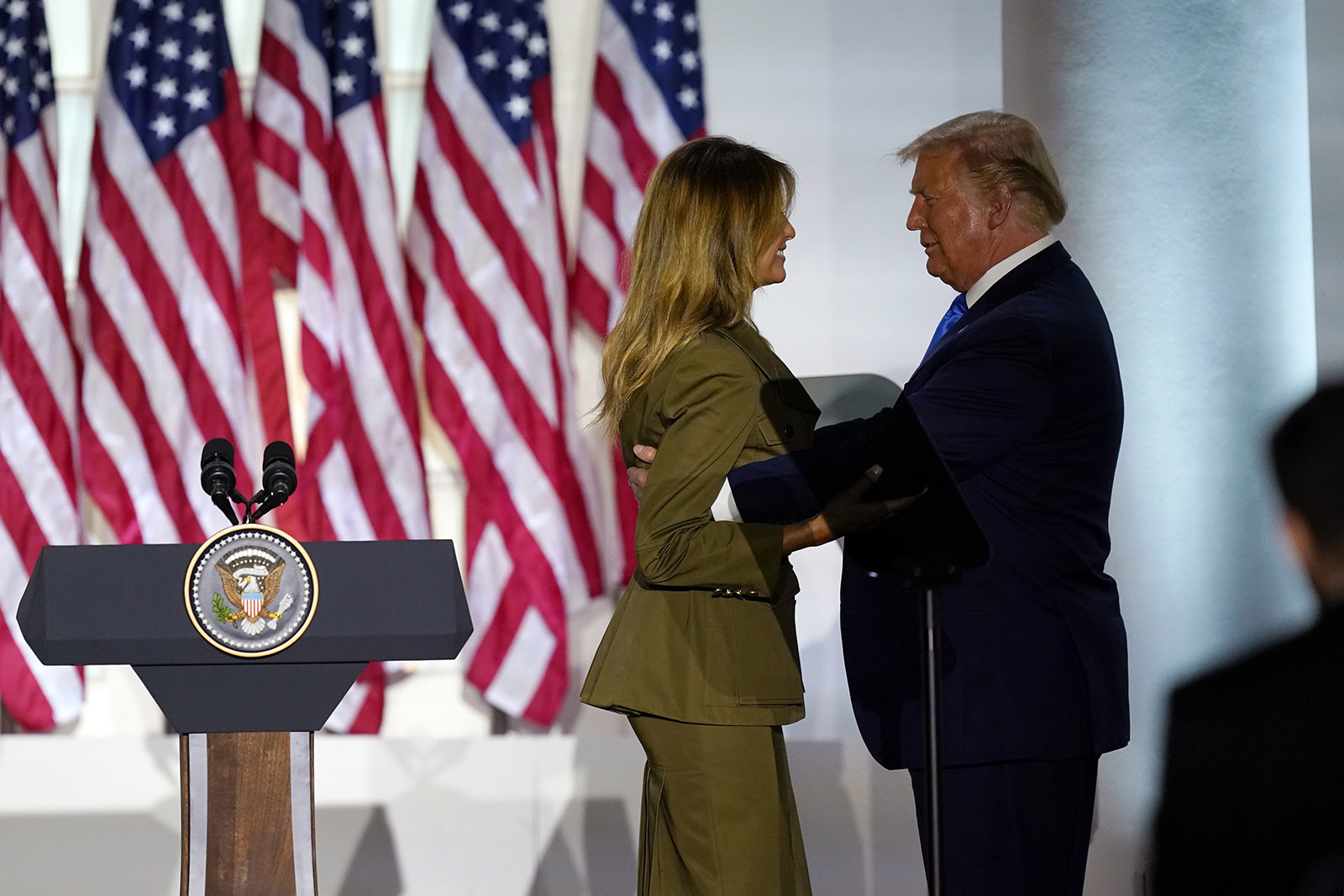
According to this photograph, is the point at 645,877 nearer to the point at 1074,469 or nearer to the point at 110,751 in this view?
the point at 1074,469

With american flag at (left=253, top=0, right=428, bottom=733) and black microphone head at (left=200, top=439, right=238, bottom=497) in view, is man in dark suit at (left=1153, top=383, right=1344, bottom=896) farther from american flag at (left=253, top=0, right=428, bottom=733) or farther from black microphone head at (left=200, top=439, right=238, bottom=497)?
american flag at (left=253, top=0, right=428, bottom=733)

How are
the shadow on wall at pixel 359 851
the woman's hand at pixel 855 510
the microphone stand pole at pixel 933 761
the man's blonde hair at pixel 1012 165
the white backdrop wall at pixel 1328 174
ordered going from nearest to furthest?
the microphone stand pole at pixel 933 761, the woman's hand at pixel 855 510, the man's blonde hair at pixel 1012 165, the white backdrop wall at pixel 1328 174, the shadow on wall at pixel 359 851

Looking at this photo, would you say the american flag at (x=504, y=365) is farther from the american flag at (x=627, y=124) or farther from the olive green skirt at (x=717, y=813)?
the olive green skirt at (x=717, y=813)

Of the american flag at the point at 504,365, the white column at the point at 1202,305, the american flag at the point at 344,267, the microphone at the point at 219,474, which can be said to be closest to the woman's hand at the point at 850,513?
the microphone at the point at 219,474

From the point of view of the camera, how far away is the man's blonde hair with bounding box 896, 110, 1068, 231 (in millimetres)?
2227

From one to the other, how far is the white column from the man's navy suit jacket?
183 centimetres

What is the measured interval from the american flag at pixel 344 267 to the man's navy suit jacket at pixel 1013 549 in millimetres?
2285

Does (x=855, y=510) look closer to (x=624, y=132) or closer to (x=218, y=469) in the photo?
(x=218, y=469)

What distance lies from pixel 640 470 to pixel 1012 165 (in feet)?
2.50

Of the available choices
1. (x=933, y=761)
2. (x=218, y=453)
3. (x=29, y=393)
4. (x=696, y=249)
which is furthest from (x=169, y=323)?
(x=933, y=761)

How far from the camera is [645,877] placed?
2113 millimetres

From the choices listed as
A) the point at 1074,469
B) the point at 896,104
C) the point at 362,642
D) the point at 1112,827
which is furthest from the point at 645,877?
the point at 896,104

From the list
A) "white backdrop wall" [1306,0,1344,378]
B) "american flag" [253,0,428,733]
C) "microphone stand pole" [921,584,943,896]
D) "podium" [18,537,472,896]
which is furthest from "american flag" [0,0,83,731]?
"white backdrop wall" [1306,0,1344,378]

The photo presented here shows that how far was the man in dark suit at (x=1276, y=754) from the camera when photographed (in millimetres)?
Result: 1047
